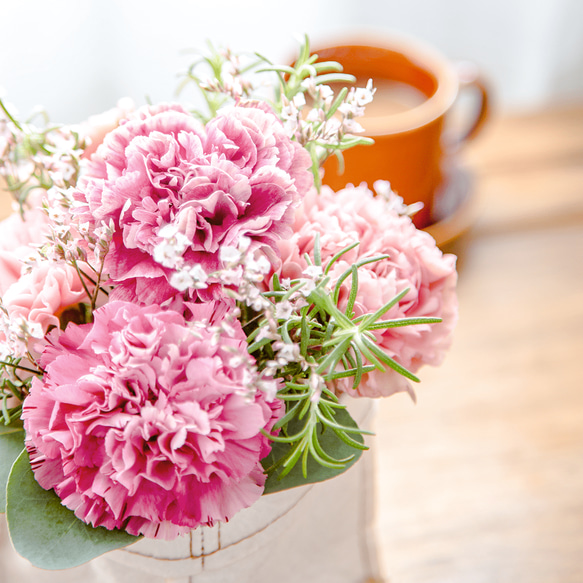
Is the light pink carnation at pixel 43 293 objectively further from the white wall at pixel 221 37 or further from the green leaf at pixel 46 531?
the white wall at pixel 221 37

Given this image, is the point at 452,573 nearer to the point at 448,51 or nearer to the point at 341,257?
the point at 341,257

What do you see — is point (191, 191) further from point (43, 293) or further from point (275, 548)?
point (275, 548)

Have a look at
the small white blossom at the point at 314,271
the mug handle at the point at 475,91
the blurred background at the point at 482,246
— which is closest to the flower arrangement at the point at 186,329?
the small white blossom at the point at 314,271

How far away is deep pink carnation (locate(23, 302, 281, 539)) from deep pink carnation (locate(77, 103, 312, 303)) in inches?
0.7

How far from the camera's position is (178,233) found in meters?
0.24

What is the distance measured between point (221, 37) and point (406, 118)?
0.30 meters

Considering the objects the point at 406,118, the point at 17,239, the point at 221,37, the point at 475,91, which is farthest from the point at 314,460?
the point at 221,37

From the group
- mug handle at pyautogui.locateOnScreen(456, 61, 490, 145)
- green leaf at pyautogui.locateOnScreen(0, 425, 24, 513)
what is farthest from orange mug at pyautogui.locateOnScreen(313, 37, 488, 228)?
green leaf at pyautogui.locateOnScreen(0, 425, 24, 513)

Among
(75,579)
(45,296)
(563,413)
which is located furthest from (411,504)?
(45,296)

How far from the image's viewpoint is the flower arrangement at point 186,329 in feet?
0.81

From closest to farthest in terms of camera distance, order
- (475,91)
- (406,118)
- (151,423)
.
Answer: (151,423)
(406,118)
(475,91)

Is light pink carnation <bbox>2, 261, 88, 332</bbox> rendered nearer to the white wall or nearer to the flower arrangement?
the flower arrangement

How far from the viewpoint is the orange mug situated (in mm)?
548

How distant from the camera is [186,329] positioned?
248mm
